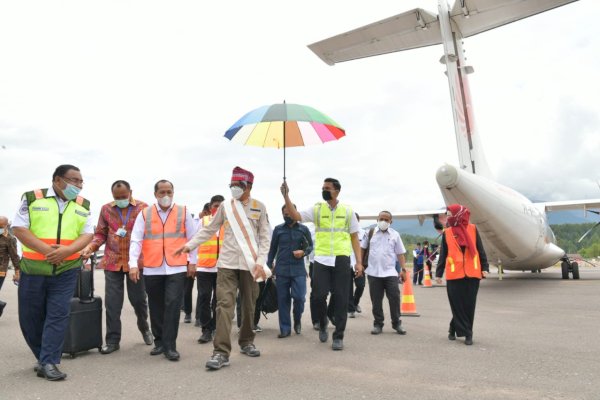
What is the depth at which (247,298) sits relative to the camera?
200 inches

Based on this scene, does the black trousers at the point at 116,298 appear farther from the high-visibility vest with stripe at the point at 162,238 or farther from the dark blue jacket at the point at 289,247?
the dark blue jacket at the point at 289,247

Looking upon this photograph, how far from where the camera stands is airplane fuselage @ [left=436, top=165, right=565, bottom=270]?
10164 mm

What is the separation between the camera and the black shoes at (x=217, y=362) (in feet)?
14.7

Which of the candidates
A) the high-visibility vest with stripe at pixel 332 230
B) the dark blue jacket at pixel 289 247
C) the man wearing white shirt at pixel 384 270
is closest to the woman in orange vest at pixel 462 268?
the man wearing white shirt at pixel 384 270

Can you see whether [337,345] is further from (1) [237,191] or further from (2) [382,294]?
(1) [237,191]

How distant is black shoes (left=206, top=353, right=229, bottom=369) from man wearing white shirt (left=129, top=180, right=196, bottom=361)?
0.68 meters

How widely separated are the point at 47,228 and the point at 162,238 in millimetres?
1214

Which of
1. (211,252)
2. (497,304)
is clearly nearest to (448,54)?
(497,304)

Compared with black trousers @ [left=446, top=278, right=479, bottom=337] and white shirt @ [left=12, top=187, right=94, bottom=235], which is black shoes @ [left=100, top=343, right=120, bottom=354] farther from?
black trousers @ [left=446, top=278, right=479, bottom=337]

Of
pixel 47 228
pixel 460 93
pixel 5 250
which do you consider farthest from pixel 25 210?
pixel 460 93

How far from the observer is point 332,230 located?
5.93 metres

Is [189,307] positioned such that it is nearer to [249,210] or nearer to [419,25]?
[249,210]

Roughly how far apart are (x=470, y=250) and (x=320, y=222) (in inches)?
75.4

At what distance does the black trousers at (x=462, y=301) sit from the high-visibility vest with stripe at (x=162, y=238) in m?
3.34
